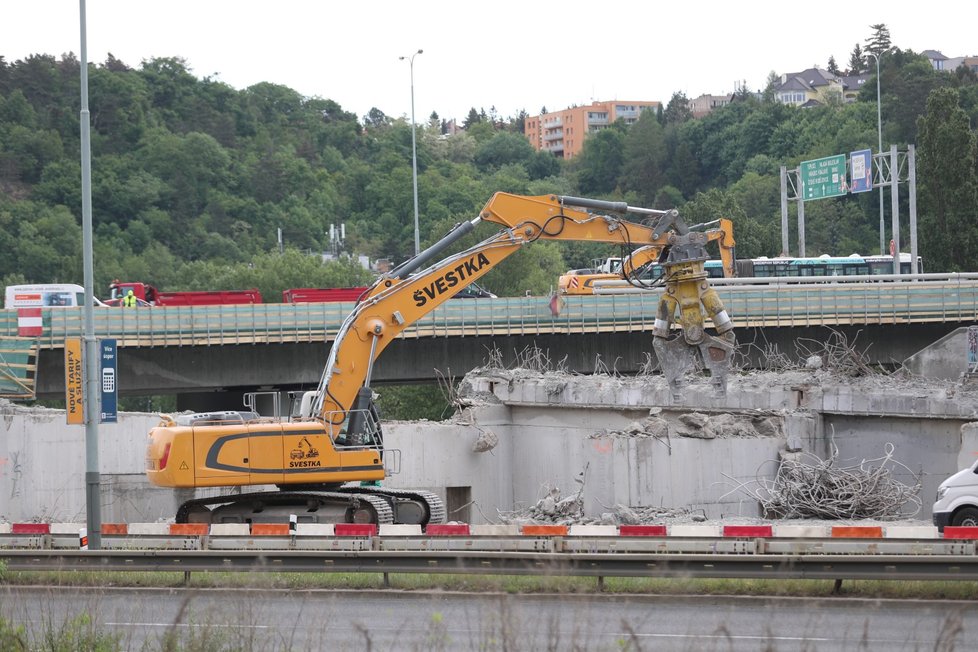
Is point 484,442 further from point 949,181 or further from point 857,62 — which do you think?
point 857,62

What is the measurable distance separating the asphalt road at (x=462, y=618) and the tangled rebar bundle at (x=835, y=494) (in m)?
8.90

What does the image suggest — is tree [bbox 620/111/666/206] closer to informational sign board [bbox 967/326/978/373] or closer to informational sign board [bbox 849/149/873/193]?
informational sign board [bbox 849/149/873/193]

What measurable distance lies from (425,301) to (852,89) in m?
177

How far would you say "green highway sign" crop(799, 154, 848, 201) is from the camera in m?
57.9

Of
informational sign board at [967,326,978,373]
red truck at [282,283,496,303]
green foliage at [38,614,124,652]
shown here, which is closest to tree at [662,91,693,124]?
red truck at [282,283,496,303]

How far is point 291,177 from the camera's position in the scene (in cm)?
12256

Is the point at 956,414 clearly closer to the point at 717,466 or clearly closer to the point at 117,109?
the point at 717,466

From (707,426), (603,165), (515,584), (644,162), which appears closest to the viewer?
(515,584)

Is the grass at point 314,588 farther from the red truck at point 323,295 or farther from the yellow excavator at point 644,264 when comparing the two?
the red truck at point 323,295

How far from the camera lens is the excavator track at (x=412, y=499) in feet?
69.6

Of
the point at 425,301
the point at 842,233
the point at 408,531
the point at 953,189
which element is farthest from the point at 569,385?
the point at 842,233

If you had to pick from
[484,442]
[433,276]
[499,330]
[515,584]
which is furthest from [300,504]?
[499,330]

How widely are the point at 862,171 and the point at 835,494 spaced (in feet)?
119

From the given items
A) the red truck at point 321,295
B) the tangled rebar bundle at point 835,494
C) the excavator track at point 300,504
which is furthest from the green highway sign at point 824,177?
the excavator track at point 300,504
